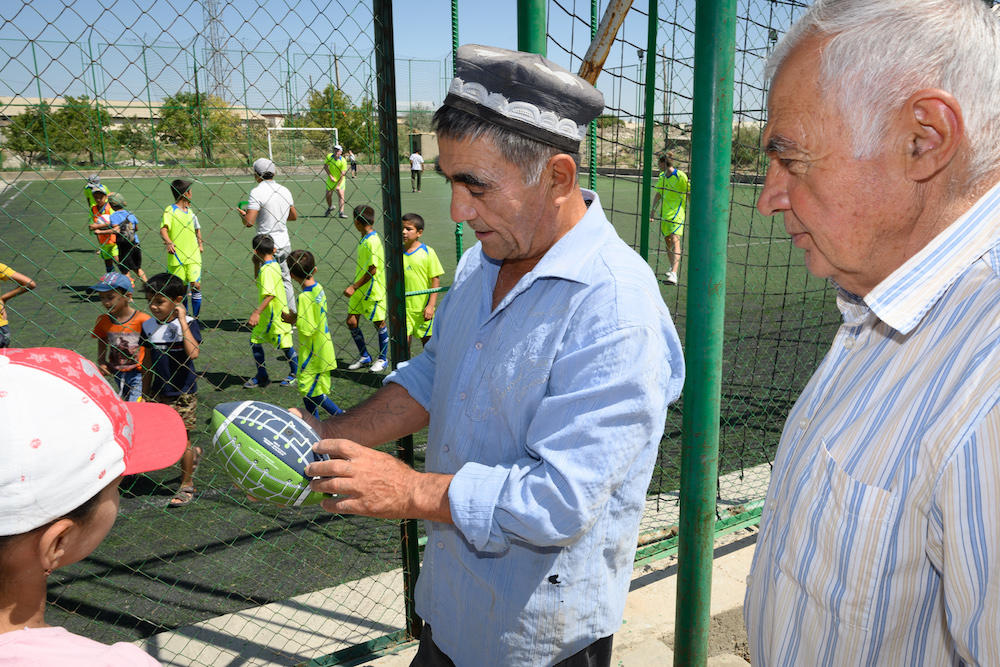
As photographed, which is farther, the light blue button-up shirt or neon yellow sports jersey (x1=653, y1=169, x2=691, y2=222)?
neon yellow sports jersey (x1=653, y1=169, x2=691, y2=222)

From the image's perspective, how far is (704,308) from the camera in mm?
2438

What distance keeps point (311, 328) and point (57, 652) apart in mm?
4743

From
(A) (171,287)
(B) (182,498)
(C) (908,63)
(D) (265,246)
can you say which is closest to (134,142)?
(A) (171,287)

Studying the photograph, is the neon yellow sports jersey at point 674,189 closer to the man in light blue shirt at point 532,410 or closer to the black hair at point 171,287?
the black hair at point 171,287

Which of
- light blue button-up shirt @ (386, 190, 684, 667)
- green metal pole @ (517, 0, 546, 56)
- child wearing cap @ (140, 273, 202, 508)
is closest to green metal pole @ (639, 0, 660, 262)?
green metal pole @ (517, 0, 546, 56)

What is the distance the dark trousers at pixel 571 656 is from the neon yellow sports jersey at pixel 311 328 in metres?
3.91

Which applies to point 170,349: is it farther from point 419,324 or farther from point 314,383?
point 419,324

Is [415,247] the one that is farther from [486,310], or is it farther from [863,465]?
[863,465]

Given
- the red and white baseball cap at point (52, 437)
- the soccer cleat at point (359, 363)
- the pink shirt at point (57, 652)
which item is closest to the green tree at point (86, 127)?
the red and white baseball cap at point (52, 437)

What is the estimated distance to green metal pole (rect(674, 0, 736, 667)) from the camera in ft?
7.27

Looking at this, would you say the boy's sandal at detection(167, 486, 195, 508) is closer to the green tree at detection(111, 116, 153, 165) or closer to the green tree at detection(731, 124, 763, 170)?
the green tree at detection(111, 116, 153, 165)

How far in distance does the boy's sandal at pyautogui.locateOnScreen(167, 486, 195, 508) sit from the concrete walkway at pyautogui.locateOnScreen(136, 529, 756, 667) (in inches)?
56.8

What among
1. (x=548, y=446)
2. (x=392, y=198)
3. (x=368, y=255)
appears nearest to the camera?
(x=548, y=446)

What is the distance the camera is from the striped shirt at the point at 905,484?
832 mm
